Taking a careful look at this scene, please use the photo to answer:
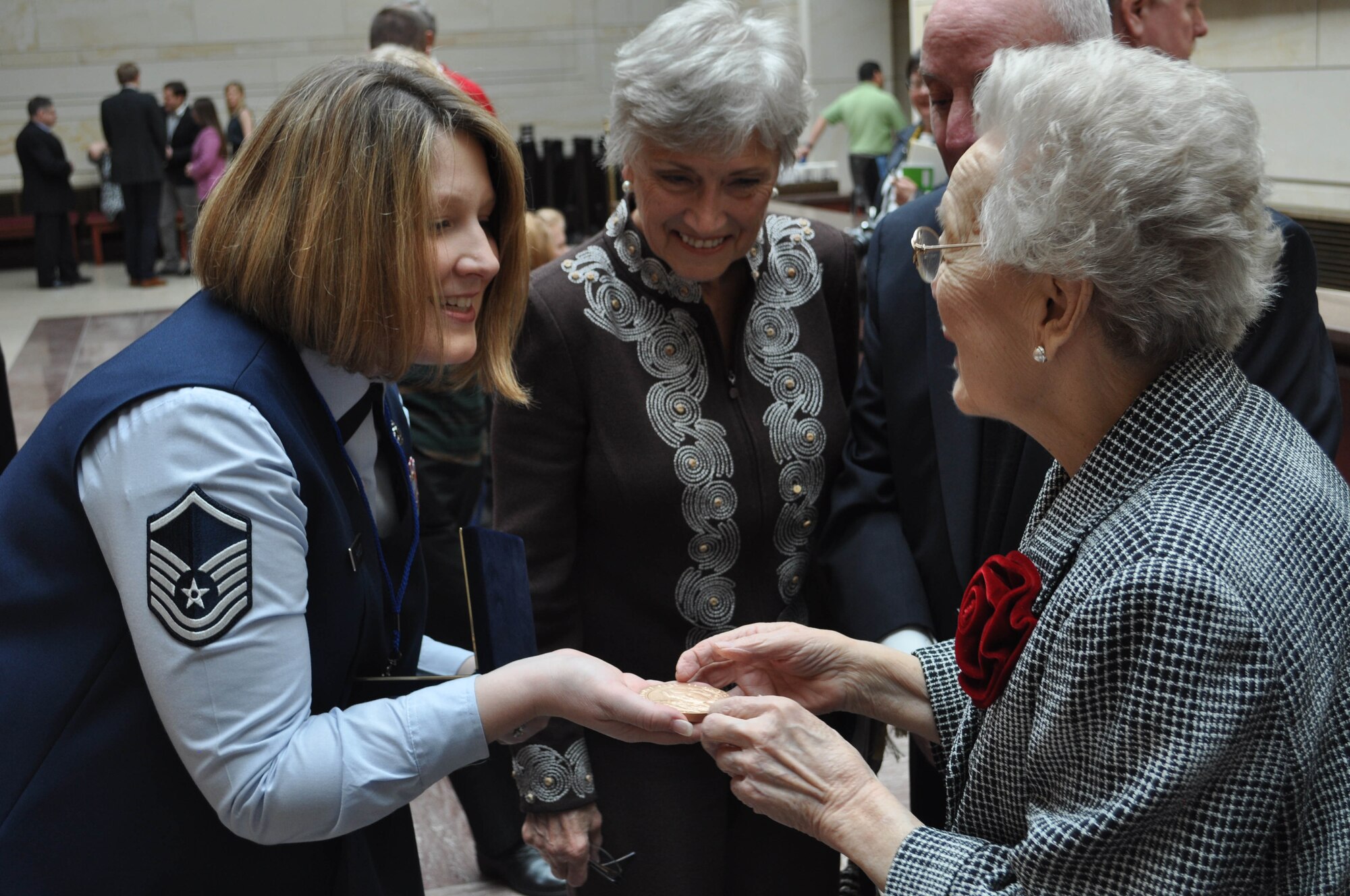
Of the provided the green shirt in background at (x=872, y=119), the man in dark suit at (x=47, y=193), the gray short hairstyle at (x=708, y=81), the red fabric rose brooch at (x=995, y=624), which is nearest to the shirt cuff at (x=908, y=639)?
the red fabric rose brooch at (x=995, y=624)

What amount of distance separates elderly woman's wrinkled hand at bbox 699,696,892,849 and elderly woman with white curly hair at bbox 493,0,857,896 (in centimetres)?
51

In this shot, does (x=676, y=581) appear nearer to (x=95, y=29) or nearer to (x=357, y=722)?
(x=357, y=722)

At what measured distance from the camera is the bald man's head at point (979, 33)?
2051 mm

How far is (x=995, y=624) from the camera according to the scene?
1.42 m

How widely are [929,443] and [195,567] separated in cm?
120

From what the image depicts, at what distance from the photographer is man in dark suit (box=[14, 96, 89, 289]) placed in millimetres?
14531

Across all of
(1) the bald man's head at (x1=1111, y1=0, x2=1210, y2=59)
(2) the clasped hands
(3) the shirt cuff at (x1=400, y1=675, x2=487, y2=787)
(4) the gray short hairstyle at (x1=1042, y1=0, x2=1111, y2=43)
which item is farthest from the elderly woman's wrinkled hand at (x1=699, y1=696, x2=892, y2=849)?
(1) the bald man's head at (x1=1111, y1=0, x2=1210, y2=59)

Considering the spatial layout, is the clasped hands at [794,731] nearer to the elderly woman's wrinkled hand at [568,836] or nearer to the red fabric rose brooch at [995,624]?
the elderly woman's wrinkled hand at [568,836]

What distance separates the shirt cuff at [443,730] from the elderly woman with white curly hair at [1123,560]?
0.30 m

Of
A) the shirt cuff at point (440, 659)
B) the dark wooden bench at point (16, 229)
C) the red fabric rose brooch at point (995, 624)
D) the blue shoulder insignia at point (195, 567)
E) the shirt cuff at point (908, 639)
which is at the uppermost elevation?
the blue shoulder insignia at point (195, 567)

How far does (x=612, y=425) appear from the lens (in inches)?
81.2

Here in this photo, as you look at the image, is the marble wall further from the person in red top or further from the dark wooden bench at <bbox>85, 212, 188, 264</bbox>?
the person in red top

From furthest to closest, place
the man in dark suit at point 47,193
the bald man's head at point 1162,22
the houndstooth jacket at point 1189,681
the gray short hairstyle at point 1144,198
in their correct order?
the man in dark suit at point 47,193
the bald man's head at point 1162,22
the gray short hairstyle at point 1144,198
the houndstooth jacket at point 1189,681

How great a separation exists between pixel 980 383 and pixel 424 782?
0.83 m
